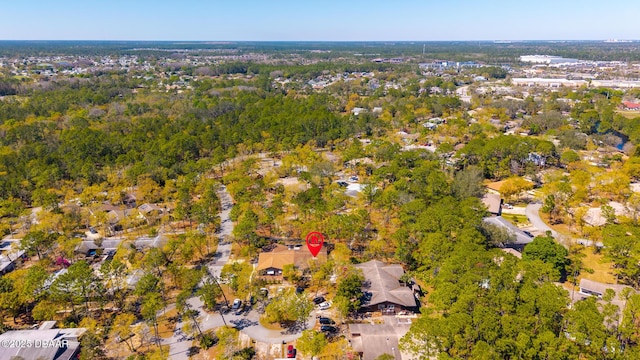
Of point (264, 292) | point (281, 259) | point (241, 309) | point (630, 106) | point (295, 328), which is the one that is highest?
point (630, 106)

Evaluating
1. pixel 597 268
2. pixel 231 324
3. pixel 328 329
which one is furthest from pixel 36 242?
pixel 597 268

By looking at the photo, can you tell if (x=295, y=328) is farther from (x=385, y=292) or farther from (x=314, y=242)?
(x=314, y=242)

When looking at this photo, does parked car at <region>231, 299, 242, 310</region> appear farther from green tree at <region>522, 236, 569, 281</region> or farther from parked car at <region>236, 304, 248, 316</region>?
green tree at <region>522, 236, 569, 281</region>

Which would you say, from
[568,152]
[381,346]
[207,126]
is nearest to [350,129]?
[207,126]

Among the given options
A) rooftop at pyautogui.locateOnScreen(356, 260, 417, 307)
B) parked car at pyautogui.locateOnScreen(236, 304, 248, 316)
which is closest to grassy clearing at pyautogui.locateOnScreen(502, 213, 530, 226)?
rooftop at pyautogui.locateOnScreen(356, 260, 417, 307)

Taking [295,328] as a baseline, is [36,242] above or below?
above

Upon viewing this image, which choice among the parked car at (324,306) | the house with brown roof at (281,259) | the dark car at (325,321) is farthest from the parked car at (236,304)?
the dark car at (325,321)
